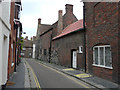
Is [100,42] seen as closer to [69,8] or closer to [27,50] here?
[69,8]

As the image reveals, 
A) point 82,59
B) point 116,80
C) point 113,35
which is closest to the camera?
point 116,80

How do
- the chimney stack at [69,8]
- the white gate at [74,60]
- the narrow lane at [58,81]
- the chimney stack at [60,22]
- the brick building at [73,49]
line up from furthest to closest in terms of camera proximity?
the chimney stack at [69,8]
the chimney stack at [60,22]
the white gate at [74,60]
the brick building at [73,49]
the narrow lane at [58,81]

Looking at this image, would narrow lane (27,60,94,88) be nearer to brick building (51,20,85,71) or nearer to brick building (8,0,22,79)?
brick building (8,0,22,79)

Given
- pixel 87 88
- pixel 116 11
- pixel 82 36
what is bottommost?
pixel 87 88

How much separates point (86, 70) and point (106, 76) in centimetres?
298

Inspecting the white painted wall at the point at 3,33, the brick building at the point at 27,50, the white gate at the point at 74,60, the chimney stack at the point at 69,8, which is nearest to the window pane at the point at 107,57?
the white gate at the point at 74,60

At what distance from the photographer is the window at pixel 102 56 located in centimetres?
818

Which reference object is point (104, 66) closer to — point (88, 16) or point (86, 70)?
point (86, 70)

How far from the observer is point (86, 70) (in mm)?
11000

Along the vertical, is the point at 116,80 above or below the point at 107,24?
below

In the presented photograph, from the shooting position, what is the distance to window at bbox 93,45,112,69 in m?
8.18

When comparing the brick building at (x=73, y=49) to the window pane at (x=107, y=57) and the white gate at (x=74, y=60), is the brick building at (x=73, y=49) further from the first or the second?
the window pane at (x=107, y=57)

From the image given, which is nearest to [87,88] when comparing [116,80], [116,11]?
[116,80]

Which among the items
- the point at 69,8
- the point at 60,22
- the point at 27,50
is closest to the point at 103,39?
the point at 60,22
